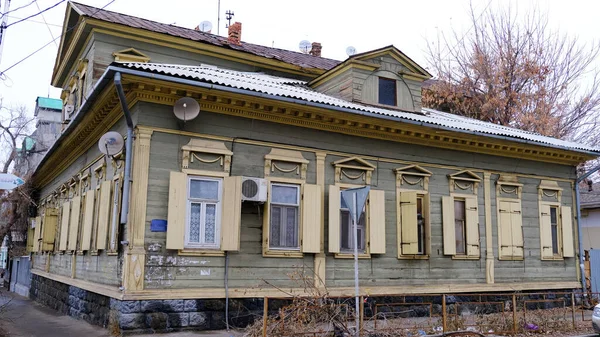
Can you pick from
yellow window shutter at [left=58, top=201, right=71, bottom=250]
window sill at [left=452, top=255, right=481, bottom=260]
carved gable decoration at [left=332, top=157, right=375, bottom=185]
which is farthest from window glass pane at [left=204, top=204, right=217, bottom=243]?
yellow window shutter at [left=58, top=201, right=71, bottom=250]

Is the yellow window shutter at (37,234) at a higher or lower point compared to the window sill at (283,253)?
higher

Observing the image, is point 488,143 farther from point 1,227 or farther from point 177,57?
point 1,227

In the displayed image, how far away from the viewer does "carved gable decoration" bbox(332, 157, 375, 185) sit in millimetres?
12727

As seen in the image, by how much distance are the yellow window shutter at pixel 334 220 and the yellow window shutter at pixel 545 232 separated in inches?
263

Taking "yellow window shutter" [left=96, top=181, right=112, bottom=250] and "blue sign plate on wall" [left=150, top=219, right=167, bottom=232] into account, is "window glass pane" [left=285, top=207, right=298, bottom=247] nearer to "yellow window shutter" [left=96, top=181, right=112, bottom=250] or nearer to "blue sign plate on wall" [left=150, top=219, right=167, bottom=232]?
"blue sign plate on wall" [left=150, top=219, right=167, bottom=232]

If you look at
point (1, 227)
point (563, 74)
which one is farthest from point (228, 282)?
point (563, 74)

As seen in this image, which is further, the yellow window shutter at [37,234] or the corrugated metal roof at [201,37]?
the yellow window shutter at [37,234]

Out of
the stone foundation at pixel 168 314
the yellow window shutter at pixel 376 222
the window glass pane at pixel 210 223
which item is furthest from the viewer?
the yellow window shutter at pixel 376 222

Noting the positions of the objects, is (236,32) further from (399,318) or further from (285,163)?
(399,318)

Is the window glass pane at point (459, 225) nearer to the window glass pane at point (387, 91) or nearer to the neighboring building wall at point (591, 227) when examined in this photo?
the window glass pane at point (387, 91)

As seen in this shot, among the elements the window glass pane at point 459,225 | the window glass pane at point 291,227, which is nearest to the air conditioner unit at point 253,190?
the window glass pane at point 291,227

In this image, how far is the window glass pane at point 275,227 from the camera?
11719 mm

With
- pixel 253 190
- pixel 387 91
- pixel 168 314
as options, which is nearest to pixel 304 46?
pixel 387 91

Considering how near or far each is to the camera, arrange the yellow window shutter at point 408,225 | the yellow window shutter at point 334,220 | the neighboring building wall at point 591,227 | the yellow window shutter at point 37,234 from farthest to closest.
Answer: the neighboring building wall at point 591,227 → the yellow window shutter at point 37,234 → the yellow window shutter at point 408,225 → the yellow window shutter at point 334,220
